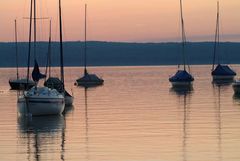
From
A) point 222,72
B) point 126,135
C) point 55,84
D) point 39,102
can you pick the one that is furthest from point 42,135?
point 222,72

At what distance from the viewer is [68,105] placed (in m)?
41.2

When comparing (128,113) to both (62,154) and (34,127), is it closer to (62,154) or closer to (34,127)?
(34,127)

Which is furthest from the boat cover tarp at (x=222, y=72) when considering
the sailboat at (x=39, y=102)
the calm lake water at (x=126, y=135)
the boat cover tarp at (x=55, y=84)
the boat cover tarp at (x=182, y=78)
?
the sailboat at (x=39, y=102)

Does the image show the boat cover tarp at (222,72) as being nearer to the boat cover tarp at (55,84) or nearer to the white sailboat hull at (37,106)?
the boat cover tarp at (55,84)

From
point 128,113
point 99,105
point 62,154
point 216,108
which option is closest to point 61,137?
point 62,154

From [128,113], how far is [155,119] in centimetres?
435

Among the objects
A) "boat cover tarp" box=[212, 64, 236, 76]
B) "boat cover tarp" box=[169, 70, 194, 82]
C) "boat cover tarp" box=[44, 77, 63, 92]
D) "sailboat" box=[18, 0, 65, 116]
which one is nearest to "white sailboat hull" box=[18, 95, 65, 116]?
"sailboat" box=[18, 0, 65, 116]

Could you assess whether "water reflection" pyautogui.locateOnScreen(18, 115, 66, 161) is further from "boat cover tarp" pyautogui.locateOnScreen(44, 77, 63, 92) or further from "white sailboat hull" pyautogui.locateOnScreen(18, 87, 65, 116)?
"boat cover tarp" pyautogui.locateOnScreen(44, 77, 63, 92)

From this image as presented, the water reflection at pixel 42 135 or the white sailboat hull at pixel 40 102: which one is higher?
the white sailboat hull at pixel 40 102

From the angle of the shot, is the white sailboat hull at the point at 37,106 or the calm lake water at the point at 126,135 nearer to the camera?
the calm lake water at the point at 126,135

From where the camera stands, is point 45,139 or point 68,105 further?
point 68,105

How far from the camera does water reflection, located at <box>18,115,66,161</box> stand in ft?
69.7

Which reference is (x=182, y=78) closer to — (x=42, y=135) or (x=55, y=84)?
(x=55, y=84)

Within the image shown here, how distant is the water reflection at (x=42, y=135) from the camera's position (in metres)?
21.2
